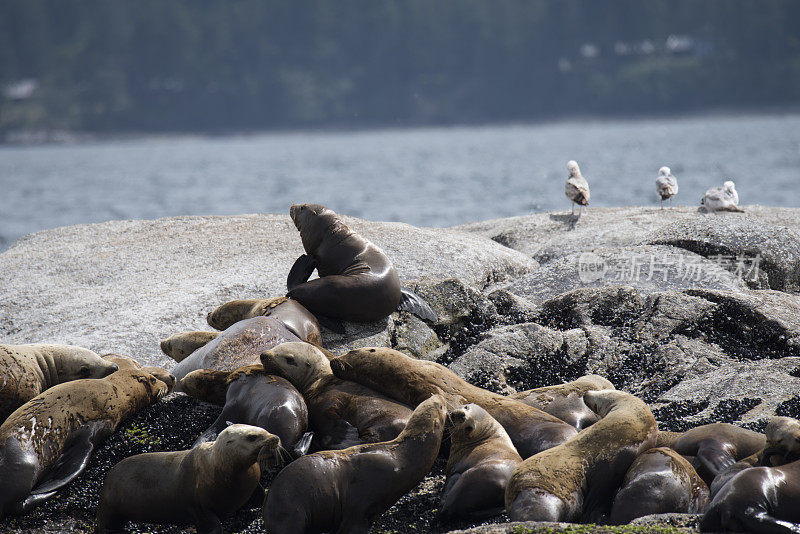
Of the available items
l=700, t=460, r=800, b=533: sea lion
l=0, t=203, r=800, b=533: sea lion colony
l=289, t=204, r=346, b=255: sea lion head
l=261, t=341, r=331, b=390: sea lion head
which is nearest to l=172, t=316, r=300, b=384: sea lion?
l=0, t=203, r=800, b=533: sea lion colony

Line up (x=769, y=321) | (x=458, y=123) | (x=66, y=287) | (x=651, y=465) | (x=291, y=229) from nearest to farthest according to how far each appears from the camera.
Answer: (x=651, y=465), (x=769, y=321), (x=66, y=287), (x=291, y=229), (x=458, y=123)

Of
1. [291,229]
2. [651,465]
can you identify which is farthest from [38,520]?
[291,229]

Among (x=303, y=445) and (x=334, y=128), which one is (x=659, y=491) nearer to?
(x=303, y=445)

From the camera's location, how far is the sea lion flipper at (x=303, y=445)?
4.70 meters

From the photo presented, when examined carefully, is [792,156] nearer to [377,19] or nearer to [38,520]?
[38,520]

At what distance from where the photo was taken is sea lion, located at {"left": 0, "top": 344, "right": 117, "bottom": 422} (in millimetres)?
5551

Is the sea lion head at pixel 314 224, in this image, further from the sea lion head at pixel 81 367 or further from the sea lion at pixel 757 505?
the sea lion at pixel 757 505

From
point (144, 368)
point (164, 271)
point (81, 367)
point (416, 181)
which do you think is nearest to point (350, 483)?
point (144, 368)

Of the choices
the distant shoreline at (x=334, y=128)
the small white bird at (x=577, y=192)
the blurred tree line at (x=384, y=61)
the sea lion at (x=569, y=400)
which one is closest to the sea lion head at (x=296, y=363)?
the sea lion at (x=569, y=400)

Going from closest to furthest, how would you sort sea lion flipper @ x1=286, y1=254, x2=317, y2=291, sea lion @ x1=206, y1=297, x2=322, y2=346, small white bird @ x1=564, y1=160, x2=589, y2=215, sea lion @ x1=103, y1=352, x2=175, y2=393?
sea lion @ x1=103, y1=352, x2=175, y2=393 → sea lion @ x1=206, y1=297, x2=322, y2=346 → sea lion flipper @ x1=286, y1=254, x2=317, y2=291 → small white bird @ x1=564, y1=160, x2=589, y2=215

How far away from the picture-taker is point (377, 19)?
394 ft

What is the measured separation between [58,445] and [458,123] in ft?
352

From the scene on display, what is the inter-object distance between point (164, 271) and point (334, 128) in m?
107

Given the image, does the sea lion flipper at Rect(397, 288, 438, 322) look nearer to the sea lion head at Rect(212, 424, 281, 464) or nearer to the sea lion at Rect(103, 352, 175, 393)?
the sea lion at Rect(103, 352, 175, 393)
